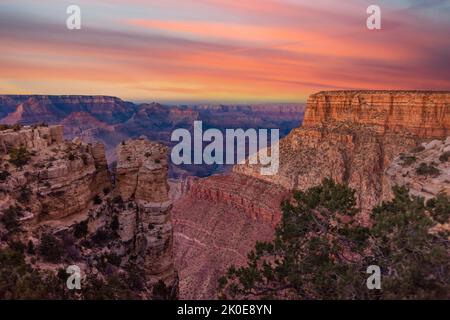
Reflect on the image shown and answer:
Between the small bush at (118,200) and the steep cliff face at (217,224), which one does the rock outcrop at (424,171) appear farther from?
the steep cliff face at (217,224)

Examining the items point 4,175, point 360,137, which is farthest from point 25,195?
point 360,137

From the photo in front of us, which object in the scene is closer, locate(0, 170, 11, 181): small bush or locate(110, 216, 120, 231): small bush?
locate(0, 170, 11, 181): small bush

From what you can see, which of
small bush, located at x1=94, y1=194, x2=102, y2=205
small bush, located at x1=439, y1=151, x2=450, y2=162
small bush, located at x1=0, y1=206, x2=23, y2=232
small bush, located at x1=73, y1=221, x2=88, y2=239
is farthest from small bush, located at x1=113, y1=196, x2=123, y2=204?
small bush, located at x1=439, y1=151, x2=450, y2=162

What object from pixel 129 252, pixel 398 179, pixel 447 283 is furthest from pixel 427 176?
pixel 129 252

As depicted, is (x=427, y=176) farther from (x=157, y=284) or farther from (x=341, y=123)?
(x=341, y=123)

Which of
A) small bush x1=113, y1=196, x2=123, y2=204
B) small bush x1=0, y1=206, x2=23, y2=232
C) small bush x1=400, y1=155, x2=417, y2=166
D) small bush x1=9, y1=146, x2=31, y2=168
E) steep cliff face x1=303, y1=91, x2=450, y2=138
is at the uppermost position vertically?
steep cliff face x1=303, y1=91, x2=450, y2=138

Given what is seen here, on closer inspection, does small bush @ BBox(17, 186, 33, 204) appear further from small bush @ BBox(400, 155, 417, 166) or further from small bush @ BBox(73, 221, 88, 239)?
small bush @ BBox(400, 155, 417, 166)

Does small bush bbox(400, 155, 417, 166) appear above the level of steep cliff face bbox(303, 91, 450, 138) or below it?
below
